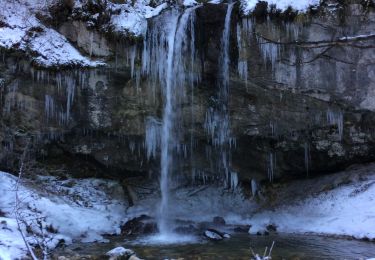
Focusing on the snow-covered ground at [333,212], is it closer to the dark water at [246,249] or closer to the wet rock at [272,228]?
the wet rock at [272,228]

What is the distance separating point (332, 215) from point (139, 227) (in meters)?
4.50

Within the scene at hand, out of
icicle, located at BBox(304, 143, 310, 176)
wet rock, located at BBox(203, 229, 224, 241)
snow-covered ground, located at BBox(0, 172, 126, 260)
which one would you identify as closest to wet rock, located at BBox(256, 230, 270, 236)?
wet rock, located at BBox(203, 229, 224, 241)

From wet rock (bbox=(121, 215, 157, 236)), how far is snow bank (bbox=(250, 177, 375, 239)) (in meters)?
2.42

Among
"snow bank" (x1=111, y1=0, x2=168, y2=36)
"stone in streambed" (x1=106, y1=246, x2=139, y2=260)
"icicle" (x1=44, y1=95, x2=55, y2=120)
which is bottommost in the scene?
"stone in streambed" (x1=106, y1=246, x2=139, y2=260)

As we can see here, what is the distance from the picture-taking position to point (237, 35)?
11.6 m

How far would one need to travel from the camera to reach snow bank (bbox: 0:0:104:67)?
11891 millimetres

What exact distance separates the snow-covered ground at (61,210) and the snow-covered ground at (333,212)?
11.8 feet

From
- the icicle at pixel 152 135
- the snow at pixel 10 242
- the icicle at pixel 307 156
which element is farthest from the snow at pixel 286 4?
the snow at pixel 10 242

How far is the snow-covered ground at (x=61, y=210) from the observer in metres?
9.11

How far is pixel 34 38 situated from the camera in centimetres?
1210

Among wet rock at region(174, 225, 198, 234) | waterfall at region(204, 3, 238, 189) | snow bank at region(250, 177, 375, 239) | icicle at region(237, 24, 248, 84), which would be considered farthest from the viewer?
waterfall at region(204, 3, 238, 189)

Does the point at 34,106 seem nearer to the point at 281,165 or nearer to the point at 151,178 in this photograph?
the point at 151,178

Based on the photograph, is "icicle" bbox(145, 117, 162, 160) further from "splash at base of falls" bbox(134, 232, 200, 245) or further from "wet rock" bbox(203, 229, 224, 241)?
"wet rock" bbox(203, 229, 224, 241)

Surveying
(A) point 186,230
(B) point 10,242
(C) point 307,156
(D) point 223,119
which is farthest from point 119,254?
(C) point 307,156
